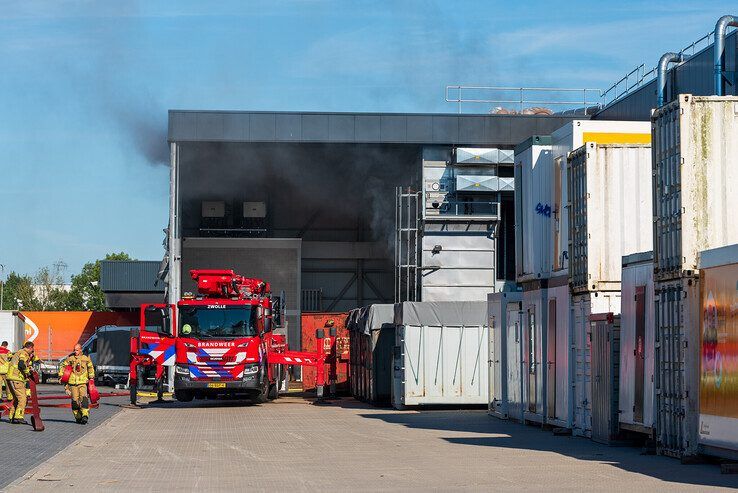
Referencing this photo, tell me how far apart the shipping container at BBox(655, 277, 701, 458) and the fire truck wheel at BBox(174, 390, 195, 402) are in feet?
56.4

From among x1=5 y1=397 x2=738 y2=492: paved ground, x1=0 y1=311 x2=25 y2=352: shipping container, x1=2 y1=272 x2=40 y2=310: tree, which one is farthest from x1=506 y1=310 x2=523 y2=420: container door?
x1=2 y1=272 x2=40 y2=310: tree

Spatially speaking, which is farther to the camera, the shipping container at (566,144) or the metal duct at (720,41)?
the metal duct at (720,41)

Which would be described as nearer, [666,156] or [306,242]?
[666,156]

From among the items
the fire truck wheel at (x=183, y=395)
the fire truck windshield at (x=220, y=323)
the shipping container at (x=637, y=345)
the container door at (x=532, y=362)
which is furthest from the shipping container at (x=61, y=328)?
the shipping container at (x=637, y=345)

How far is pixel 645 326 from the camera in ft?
56.5

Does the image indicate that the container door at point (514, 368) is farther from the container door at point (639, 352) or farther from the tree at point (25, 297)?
the tree at point (25, 297)

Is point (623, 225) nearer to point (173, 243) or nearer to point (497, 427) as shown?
point (497, 427)

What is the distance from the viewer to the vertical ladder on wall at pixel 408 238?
40625mm

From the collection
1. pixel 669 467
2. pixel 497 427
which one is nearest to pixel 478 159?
pixel 497 427

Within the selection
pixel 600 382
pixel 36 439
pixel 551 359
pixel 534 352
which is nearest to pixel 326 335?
pixel 534 352

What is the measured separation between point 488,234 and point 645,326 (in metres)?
23.2

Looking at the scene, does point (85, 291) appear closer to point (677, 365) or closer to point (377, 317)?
point (377, 317)

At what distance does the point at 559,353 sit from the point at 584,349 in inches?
55.2

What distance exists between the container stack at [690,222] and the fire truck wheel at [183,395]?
690 inches
